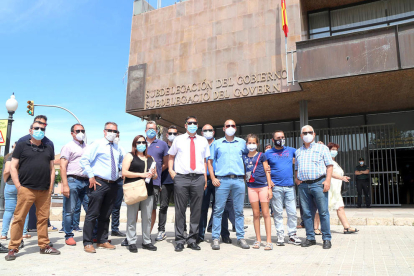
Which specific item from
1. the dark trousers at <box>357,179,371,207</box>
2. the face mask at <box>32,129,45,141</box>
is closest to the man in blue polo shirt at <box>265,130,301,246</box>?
the face mask at <box>32,129,45,141</box>

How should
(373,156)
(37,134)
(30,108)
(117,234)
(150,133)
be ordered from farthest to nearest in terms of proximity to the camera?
1. (30,108)
2. (373,156)
3. (117,234)
4. (150,133)
5. (37,134)

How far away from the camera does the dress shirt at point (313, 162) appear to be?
18.1 feet

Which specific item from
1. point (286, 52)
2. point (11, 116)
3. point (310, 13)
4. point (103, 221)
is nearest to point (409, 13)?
point (310, 13)

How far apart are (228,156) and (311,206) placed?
67.9 inches

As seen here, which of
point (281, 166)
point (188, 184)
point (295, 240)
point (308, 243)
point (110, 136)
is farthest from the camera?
point (281, 166)

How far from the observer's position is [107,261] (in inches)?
171

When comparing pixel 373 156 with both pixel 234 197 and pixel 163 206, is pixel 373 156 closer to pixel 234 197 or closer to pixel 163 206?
pixel 234 197

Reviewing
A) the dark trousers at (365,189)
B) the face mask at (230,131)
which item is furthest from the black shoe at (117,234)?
the dark trousers at (365,189)

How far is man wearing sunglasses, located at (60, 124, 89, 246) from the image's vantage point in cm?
559

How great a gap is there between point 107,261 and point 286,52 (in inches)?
344

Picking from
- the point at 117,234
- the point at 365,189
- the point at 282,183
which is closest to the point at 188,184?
the point at 282,183

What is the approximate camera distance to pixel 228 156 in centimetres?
548

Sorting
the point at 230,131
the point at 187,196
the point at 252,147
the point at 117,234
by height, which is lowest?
the point at 117,234

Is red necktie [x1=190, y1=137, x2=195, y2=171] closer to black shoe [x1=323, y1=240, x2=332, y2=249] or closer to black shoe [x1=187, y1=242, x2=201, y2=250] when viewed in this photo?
black shoe [x1=187, y1=242, x2=201, y2=250]
